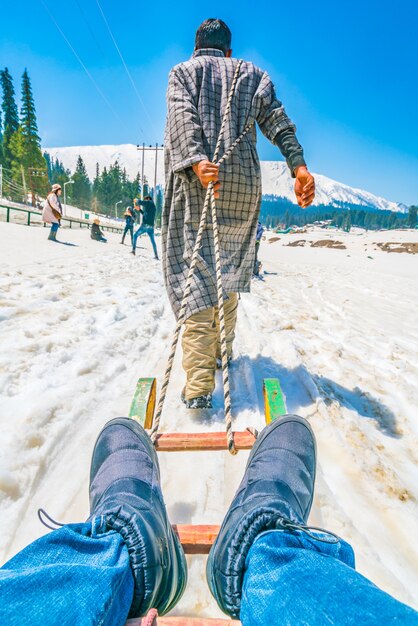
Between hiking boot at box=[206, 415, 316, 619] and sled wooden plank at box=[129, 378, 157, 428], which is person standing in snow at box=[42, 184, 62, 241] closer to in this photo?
sled wooden plank at box=[129, 378, 157, 428]

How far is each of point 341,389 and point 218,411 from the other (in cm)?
91

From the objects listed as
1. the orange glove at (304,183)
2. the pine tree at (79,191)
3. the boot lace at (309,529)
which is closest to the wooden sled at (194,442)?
the boot lace at (309,529)

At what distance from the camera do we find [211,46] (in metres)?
1.94

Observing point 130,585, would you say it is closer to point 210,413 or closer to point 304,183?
point 210,413

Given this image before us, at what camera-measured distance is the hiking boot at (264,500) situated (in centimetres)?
82

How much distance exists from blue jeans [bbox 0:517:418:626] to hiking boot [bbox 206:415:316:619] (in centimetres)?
4

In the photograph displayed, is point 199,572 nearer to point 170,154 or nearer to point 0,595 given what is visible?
point 0,595

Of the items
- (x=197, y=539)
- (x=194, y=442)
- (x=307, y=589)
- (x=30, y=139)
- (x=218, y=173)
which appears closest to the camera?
(x=307, y=589)

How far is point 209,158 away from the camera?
179cm

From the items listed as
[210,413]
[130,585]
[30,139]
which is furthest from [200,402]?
[30,139]

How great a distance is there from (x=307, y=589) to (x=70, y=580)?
17.9 inches

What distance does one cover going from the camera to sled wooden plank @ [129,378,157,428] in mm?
1582

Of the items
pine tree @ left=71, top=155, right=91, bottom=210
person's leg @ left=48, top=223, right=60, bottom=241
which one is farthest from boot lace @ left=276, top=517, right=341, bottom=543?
pine tree @ left=71, top=155, right=91, bottom=210

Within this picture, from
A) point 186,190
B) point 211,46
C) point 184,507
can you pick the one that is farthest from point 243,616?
point 211,46
